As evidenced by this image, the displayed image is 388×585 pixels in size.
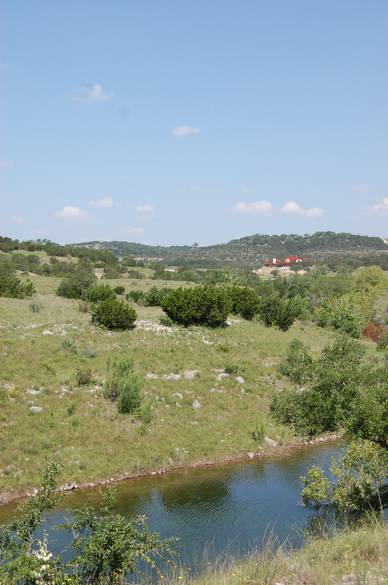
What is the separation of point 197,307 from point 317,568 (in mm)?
37264

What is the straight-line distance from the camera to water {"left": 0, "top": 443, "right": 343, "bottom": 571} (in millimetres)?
20297

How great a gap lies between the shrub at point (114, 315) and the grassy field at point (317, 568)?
32.1 meters

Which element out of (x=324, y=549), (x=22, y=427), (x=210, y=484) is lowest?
(x=210, y=484)

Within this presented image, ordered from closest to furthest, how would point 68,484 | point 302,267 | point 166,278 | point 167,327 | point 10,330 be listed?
point 68,484, point 10,330, point 167,327, point 166,278, point 302,267

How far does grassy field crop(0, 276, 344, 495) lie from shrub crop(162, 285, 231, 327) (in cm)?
137

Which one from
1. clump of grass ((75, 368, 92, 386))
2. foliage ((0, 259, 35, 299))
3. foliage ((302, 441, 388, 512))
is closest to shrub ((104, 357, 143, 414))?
clump of grass ((75, 368, 92, 386))

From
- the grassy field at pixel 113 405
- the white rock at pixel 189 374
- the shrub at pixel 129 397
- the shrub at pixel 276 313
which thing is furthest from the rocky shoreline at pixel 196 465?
the shrub at pixel 276 313

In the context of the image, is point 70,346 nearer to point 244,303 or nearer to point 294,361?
point 294,361

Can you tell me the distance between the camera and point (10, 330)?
131 feet

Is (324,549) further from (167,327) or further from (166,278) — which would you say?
(166,278)


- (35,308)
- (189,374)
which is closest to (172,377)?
(189,374)

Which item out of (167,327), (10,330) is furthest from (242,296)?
(10,330)

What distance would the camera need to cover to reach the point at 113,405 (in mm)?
32469

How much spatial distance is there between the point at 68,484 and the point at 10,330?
1734cm
